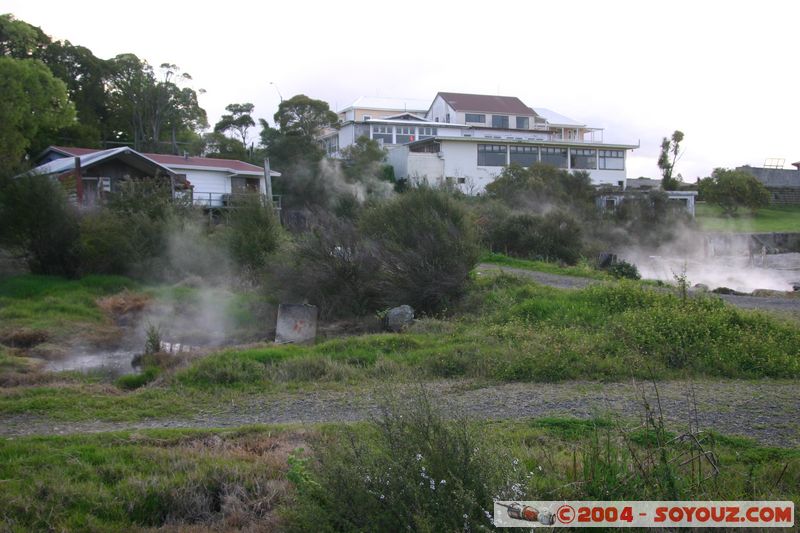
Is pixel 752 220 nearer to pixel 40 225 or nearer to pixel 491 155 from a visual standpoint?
pixel 491 155

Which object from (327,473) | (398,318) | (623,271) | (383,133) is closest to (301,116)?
(383,133)

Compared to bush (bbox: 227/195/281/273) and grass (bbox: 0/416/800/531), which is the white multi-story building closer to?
bush (bbox: 227/195/281/273)

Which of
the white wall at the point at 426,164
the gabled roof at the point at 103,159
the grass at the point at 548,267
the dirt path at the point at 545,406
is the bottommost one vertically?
the dirt path at the point at 545,406

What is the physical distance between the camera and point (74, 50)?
53.9 m

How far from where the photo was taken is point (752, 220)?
52562 millimetres

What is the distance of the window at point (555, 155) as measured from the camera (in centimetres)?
5909

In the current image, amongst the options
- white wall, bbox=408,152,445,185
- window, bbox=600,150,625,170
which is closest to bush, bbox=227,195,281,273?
white wall, bbox=408,152,445,185

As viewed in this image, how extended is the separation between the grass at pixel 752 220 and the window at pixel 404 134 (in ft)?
87.2

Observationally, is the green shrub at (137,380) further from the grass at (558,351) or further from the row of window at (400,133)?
the row of window at (400,133)

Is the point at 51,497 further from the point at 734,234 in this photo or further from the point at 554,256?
the point at 734,234

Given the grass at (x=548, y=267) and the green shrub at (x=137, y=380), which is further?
the grass at (x=548, y=267)

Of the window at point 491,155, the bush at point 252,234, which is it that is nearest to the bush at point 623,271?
the bush at point 252,234

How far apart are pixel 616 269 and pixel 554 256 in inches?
240

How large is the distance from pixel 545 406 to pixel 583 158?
54998 millimetres
